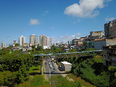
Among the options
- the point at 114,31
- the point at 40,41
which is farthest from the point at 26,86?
the point at 40,41

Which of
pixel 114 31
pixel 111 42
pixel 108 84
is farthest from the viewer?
pixel 114 31

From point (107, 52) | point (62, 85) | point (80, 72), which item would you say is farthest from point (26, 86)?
point (107, 52)

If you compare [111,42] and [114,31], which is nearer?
[111,42]

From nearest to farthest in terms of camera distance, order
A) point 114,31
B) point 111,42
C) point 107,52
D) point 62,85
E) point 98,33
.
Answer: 1. point 62,85
2. point 107,52
3. point 111,42
4. point 114,31
5. point 98,33

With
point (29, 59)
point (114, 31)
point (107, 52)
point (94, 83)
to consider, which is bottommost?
point (94, 83)

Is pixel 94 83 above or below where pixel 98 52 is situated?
below

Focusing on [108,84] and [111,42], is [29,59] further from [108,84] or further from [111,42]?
[111,42]

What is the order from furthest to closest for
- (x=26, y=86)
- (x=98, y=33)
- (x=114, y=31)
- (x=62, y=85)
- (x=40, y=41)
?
(x=40, y=41), (x=98, y=33), (x=114, y=31), (x=62, y=85), (x=26, y=86)

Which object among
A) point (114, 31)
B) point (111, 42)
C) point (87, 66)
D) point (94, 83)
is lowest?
point (94, 83)

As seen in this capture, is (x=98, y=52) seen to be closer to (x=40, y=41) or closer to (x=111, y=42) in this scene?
(x=111, y=42)
